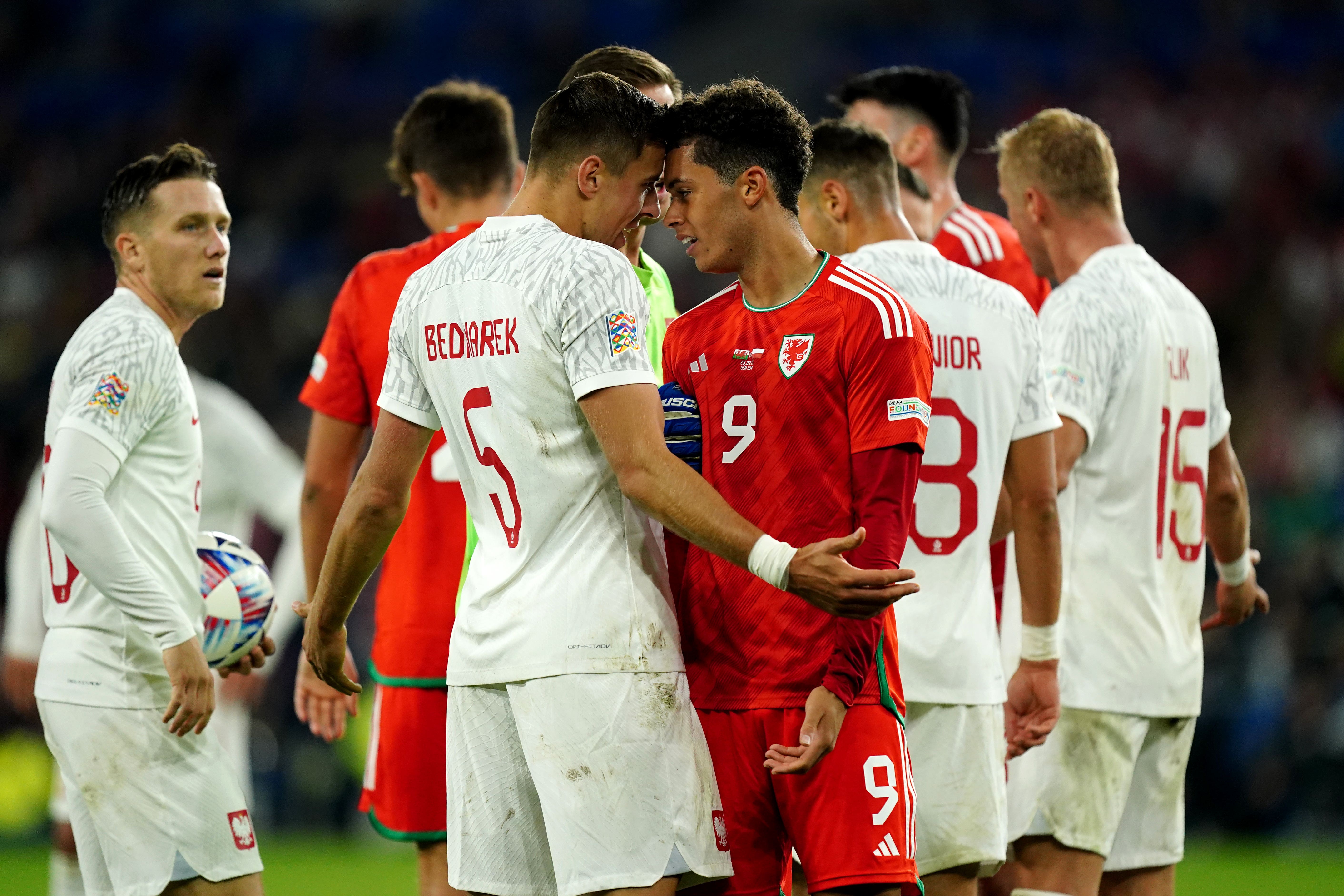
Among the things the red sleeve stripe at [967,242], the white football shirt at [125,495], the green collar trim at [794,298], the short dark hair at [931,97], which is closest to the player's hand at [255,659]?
the white football shirt at [125,495]

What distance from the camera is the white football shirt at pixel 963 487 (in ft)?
14.3

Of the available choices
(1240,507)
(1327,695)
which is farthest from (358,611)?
(1240,507)

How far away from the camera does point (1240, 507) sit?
554cm

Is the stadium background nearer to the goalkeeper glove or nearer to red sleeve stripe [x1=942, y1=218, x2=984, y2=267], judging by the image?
red sleeve stripe [x1=942, y1=218, x2=984, y2=267]

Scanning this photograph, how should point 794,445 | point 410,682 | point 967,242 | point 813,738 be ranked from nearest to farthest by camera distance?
point 813,738 < point 794,445 < point 410,682 < point 967,242

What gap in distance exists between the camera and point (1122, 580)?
5.03 m

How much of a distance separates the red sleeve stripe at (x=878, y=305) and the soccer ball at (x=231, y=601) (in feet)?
7.62

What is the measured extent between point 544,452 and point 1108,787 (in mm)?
2447

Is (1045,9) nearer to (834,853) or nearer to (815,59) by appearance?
(815,59)

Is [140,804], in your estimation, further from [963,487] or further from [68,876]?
[963,487]

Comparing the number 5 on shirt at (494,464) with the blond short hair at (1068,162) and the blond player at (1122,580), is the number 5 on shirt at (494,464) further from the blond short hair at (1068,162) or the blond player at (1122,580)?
the blond short hair at (1068,162)

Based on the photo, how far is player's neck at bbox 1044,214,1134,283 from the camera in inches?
211

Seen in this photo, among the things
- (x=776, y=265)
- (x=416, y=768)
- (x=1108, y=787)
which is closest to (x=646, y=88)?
(x=776, y=265)

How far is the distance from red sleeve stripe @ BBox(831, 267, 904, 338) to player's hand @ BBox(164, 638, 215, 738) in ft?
7.11
